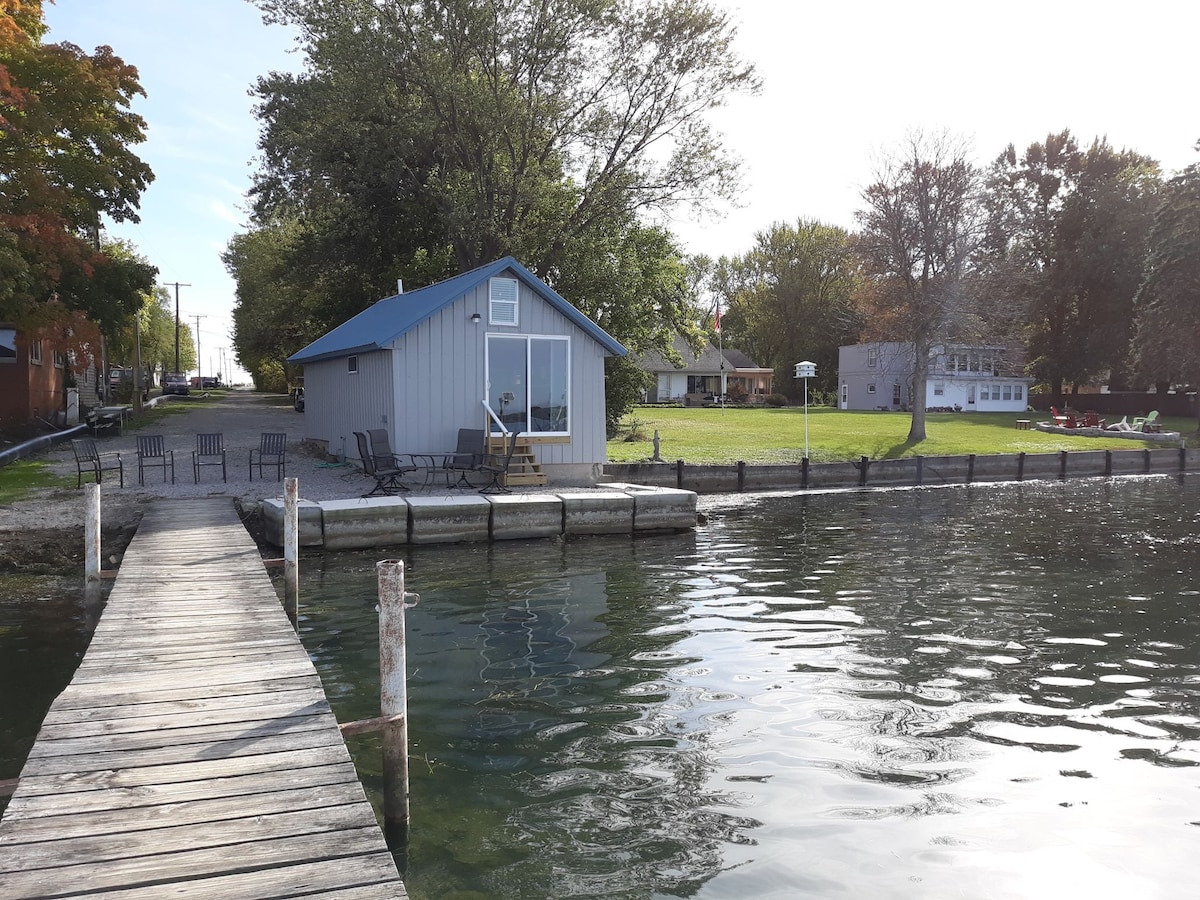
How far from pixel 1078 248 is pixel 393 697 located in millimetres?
59272

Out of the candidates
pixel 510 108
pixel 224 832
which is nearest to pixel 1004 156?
pixel 510 108

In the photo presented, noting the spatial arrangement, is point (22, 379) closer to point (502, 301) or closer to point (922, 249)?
point (502, 301)

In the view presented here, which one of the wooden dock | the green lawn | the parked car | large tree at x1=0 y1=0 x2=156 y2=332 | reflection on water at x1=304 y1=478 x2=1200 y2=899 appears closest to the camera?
the wooden dock

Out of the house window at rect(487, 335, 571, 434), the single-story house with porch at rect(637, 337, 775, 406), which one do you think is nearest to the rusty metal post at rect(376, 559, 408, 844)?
the house window at rect(487, 335, 571, 434)

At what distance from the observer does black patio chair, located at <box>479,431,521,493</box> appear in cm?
1756

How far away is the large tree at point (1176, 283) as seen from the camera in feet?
128

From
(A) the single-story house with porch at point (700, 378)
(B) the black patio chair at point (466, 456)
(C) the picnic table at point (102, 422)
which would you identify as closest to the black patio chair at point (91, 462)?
(B) the black patio chair at point (466, 456)

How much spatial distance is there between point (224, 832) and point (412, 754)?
8.32 ft

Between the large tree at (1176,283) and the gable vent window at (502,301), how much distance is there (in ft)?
112

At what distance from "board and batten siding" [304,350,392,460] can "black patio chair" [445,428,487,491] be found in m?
1.51

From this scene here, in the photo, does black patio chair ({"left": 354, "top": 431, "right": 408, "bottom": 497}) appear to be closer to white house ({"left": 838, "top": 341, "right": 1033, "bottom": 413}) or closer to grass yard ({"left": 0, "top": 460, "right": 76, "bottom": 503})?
grass yard ({"left": 0, "top": 460, "right": 76, "bottom": 503})

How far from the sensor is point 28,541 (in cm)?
1291

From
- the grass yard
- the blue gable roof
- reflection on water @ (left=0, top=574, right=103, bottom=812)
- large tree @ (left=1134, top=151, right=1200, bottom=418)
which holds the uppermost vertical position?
large tree @ (left=1134, top=151, right=1200, bottom=418)

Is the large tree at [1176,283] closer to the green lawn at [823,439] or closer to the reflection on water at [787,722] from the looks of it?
the green lawn at [823,439]
